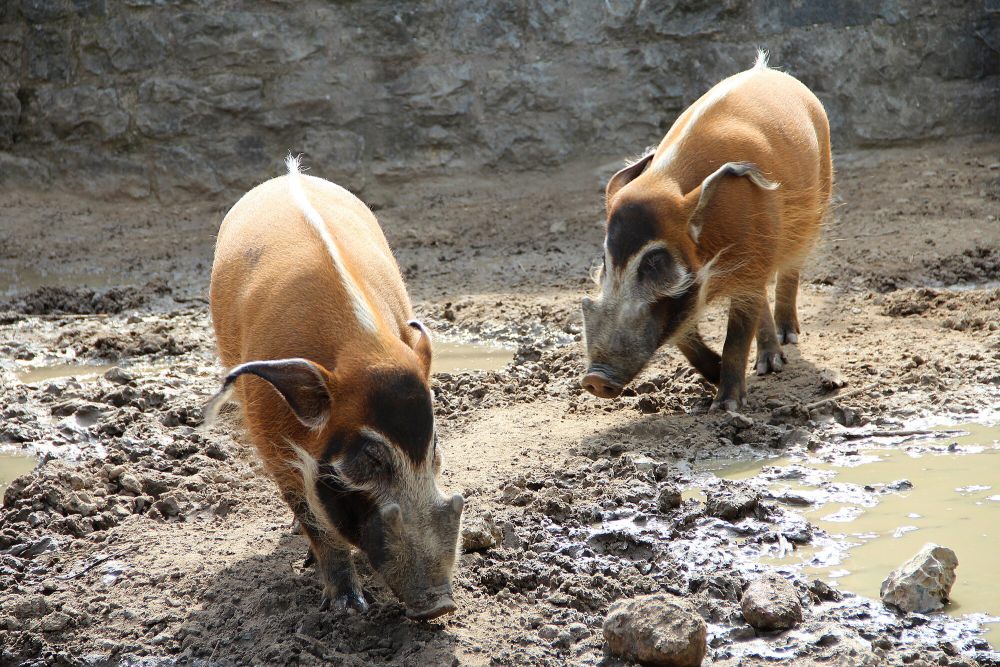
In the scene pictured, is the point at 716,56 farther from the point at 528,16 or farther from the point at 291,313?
the point at 291,313

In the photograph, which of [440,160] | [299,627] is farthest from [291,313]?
[440,160]

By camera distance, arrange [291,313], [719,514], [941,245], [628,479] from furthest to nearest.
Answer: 1. [941,245]
2. [628,479]
3. [719,514]
4. [291,313]

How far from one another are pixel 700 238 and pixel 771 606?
2.00 m

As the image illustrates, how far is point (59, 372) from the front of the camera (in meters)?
5.85

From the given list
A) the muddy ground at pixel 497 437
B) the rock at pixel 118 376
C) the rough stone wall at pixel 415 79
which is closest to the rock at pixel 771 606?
the muddy ground at pixel 497 437

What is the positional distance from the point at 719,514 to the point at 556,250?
4.14 meters

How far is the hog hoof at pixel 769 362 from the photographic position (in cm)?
534

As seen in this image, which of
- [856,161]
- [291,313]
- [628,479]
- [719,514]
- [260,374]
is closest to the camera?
[260,374]

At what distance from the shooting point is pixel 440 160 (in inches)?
361

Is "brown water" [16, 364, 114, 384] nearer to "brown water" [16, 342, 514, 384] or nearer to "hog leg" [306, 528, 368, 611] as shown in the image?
→ "brown water" [16, 342, 514, 384]

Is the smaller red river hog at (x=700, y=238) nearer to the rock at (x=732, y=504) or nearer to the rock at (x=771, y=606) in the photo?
the rock at (x=732, y=504)

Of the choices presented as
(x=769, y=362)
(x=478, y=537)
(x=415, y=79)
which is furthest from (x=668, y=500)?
(x=415, y=79)

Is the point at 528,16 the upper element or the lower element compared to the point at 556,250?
upper

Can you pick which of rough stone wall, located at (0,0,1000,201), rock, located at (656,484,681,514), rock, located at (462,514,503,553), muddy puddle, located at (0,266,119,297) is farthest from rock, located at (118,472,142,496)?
rough stone wall, located at (0,0,1000,201)
